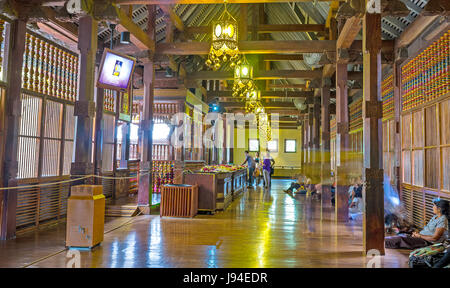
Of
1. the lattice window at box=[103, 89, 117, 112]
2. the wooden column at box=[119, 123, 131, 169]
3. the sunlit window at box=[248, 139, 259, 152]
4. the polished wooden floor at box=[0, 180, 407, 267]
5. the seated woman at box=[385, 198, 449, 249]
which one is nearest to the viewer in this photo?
the polished wooden floor at box=[0, 180, 407, 267]

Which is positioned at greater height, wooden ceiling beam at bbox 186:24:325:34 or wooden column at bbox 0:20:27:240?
wooden ceiling beam at bbox 186:24:325:34

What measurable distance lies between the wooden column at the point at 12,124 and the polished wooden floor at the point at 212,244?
0.43 m

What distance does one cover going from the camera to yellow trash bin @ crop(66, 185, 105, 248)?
4812 millimetres

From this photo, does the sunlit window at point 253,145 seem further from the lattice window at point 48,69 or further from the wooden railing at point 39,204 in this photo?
the wooden railing at point 39,204

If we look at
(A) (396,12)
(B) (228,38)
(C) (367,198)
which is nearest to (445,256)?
(C) (367,198)

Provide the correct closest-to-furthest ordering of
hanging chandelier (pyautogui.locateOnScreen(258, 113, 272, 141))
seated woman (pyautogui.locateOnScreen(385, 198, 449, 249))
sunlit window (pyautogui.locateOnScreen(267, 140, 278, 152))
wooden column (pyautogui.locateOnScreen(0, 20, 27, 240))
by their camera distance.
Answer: seated woman (pyautogui.locateOnScreen(385, 198, 449, 249)) → wooden column (pyautogui.locateOnScreen(0, 20, 27, 240)) → hanging chandelier (pyautogui.locateOnScreen(258, 113, 272, 141)) → sunlit window (pyautogui.locateOnScreen(267, 140, 278, 152))

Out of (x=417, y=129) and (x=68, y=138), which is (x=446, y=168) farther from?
(x=68, y=138)

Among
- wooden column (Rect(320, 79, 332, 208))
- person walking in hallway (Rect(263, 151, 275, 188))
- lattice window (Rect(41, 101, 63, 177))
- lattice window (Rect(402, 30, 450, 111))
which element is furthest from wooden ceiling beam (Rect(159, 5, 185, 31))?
person walking in hallway (Rect(263, 151, 275, 188))

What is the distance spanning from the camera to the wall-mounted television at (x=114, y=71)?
5609mm

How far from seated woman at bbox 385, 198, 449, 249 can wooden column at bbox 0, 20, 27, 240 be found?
19.3ft

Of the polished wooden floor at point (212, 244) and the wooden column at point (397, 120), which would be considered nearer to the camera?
the polished wooden floor at point (212, 244)

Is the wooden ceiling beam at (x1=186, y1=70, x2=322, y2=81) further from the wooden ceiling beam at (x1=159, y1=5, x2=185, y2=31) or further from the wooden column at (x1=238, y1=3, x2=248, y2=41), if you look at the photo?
the wooden ceiling beam at (x1=159, y1=5, x2=185, y2=31)

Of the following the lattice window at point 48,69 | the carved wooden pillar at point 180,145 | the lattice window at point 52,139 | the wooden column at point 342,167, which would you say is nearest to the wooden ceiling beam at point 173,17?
the lattice window at point 48,69

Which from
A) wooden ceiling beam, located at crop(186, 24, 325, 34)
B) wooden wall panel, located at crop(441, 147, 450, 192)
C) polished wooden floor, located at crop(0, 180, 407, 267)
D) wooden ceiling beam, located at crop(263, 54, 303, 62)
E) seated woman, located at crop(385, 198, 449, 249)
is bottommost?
polished wooden floor, located at crop(0, 180, 407, 267)
